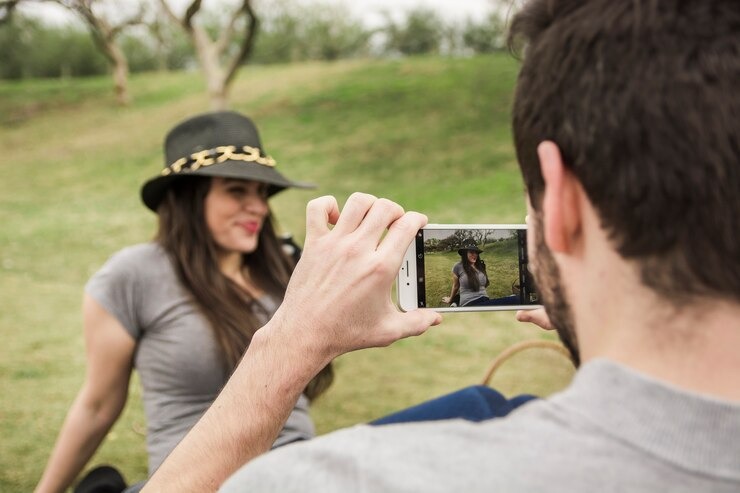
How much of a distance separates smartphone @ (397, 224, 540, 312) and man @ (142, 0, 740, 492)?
612mm

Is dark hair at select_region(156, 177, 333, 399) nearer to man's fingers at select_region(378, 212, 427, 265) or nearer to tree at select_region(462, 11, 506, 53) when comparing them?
man's fingers at select_region(378, 212, 427, 265)

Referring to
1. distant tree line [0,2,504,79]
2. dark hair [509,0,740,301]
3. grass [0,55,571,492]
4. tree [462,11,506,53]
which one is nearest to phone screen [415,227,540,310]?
dark hair [509,0,740,301]

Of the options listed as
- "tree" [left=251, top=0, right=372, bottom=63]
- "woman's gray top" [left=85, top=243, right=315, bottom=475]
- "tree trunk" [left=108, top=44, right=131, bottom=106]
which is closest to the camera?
"woman's gray top" [left=85, top=243, right=315, bottom=475]

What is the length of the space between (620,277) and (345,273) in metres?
0.52

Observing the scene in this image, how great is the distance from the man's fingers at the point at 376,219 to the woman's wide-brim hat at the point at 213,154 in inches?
69.4

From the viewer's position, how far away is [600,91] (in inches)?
36.2

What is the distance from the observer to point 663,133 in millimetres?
867

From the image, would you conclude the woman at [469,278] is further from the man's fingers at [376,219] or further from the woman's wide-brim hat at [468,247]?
the man's fingers at [376,219]

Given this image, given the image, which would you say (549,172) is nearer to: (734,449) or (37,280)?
(734,449)

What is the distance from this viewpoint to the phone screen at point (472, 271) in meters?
1.68

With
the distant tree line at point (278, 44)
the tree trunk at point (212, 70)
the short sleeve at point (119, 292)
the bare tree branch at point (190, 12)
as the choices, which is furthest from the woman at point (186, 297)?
the distant tree line at point (278, 44)

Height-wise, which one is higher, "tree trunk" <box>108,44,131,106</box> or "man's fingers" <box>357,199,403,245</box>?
"man's fingers" <box>357,199,403,245</box>

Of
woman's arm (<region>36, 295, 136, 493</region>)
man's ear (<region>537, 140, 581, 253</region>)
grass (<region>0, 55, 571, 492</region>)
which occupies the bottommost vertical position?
grass (<region>0, 55, 571, 492</region>)

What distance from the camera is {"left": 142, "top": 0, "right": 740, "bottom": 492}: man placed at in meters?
0.79
